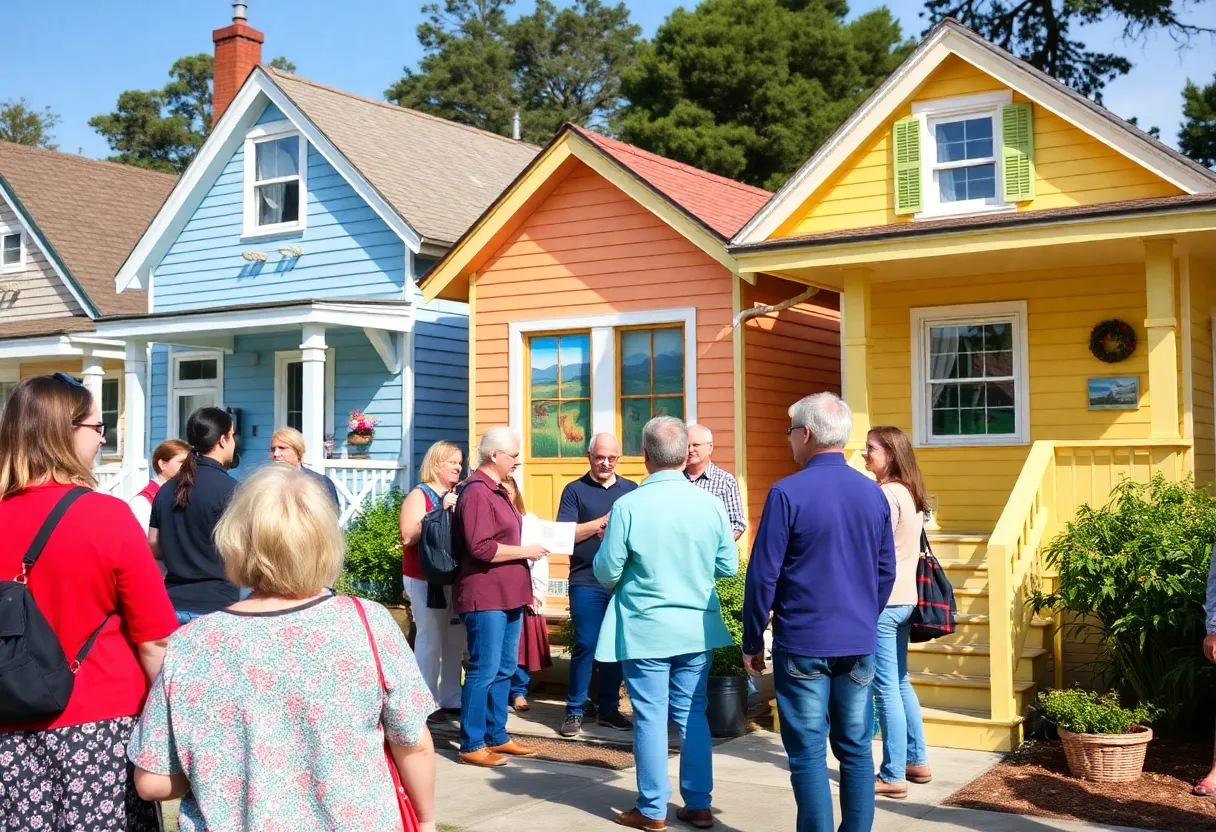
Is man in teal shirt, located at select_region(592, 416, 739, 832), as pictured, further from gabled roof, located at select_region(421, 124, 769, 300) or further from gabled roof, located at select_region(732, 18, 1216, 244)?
gabled roof, located at select_region(421, 124, 769, 300)

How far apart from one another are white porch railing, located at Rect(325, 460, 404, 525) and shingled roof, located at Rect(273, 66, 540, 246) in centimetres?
285

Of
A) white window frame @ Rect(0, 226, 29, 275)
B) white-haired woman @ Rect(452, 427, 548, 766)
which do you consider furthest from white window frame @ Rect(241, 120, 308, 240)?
white-haired woman @ Rect(452, 427, 548, 766)

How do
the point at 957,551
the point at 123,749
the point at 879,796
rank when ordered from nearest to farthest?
the point at 123,749, the point at 879,796, the point at 957,551

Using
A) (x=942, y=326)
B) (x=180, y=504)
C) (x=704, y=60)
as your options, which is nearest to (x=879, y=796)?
(x=180, y=504)

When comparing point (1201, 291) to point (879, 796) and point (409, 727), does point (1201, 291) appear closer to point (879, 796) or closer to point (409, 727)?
point (879, 796)

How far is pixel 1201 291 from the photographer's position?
38.9ft

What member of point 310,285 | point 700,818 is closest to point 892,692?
point 700,818

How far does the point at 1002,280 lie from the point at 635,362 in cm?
368

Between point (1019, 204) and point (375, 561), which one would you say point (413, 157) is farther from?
point (1019, 204)

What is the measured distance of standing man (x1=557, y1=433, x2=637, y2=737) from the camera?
827 centimetres

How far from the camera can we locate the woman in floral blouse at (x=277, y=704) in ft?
9.71

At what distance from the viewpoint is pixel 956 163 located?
11.3 meters

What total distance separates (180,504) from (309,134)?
11.4 meters

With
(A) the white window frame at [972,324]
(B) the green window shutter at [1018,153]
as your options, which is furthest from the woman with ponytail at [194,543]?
(A) the white window frame at [972,324]
